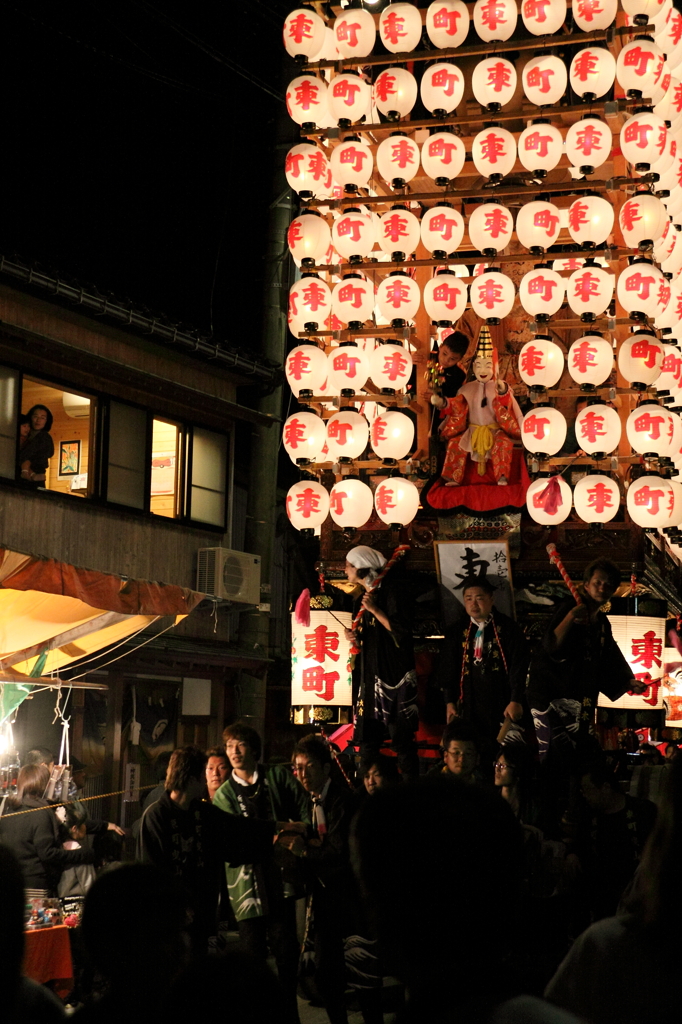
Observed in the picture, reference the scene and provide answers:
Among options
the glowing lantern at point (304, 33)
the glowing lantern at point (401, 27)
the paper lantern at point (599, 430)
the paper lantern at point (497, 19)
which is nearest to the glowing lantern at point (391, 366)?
the paper lantern at point (599, 430)

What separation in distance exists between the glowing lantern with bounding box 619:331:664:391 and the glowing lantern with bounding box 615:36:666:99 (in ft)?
7.83

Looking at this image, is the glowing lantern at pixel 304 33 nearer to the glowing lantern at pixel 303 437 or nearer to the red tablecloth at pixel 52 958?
the glowing lantern at pixel 303 437

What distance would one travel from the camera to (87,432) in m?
17.1

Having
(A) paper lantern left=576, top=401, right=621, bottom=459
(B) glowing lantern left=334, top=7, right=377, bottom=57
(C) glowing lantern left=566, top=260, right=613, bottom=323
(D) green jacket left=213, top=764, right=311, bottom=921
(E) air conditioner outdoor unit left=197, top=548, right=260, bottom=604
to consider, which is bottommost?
(D) green jacket left=213, top=764, right=311, bottom=921

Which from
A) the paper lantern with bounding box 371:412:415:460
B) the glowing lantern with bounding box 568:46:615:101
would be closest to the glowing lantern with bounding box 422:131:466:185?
the glowing lantern with bounding box 568:46:615:101

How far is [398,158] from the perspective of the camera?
1107 centimetres

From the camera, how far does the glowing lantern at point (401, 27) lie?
1109 centimetres

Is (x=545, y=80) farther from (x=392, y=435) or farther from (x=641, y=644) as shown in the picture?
(x=641, y=644)

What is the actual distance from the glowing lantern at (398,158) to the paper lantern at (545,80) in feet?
4.11

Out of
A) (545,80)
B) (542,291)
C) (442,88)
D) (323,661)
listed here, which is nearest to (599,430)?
(542,291)

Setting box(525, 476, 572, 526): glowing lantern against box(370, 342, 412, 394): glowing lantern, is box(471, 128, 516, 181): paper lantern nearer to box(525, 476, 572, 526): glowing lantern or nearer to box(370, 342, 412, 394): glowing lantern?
box(370, 342, 412, 394): glowing lantern

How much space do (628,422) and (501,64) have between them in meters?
3.64

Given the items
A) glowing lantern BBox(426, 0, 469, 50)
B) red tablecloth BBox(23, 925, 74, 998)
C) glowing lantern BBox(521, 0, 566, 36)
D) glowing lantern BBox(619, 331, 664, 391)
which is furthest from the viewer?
glowing lantern BBox(426, 0, 469, 50)

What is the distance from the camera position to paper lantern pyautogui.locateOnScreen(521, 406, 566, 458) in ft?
34.9
